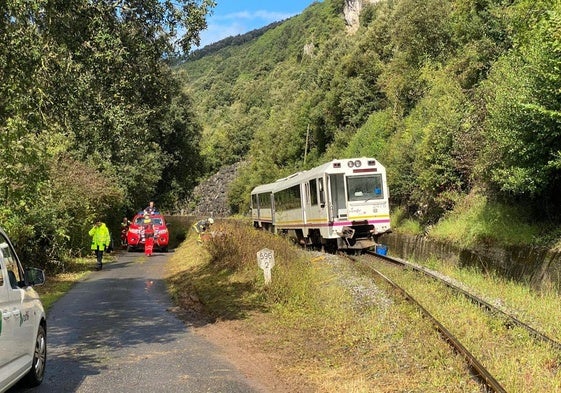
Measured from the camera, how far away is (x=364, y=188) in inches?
827

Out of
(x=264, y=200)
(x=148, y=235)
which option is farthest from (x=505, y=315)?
(x=264, y=200)

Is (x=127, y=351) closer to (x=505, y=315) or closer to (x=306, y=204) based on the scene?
(x=505, y=315)

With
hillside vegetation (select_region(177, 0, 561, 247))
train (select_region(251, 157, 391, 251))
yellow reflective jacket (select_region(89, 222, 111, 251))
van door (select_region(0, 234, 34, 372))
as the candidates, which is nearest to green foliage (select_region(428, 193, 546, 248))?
hillside vegetation (select_region(177, 0, 561, 247))

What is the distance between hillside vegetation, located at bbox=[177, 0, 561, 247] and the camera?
1470 centimetres

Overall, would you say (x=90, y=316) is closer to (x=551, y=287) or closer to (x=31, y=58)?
(x=31, y=58)

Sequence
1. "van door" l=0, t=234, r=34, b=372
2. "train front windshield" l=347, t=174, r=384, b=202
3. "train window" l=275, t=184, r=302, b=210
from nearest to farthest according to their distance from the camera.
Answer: "van door" l=0, t=234, r=34, b=372, "train front windshield" l=347, t=174, r=384, b=202, "train window" l=275, t=184, r=302, b=210

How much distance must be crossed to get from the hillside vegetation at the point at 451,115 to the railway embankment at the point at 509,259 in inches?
19.4

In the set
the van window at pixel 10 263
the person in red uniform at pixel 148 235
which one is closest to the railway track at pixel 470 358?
the van window at pixel 10 263

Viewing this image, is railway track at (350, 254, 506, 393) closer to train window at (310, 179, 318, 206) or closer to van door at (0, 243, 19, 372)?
van door at (0, 243, 19, 372)

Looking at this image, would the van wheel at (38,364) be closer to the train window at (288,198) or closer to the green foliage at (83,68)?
the green foliage at (83,68)

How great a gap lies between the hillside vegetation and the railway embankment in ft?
1.62

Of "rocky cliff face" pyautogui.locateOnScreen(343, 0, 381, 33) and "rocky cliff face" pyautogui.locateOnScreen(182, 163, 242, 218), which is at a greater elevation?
"rocky cliff face" pyautogui.locateOnScreen(343, 0, 381, 33)

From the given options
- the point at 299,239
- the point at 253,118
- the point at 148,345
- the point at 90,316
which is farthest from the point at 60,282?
the point at 253,118

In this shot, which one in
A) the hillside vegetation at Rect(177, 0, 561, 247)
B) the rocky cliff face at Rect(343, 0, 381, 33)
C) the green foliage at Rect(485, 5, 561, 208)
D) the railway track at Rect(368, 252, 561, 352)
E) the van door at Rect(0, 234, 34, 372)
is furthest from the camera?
the rocky cliff face at Rect(343, 0, 381, 33)
